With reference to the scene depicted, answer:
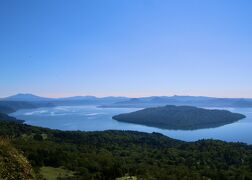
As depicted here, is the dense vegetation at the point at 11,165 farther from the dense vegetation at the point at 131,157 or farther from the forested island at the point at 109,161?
the dense vegetation at the point at 131,157

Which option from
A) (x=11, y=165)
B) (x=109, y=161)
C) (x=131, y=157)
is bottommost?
(x=131, y=157)

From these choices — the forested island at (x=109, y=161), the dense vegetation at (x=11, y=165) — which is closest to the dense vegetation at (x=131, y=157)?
the forested island at (x=109, y=161)

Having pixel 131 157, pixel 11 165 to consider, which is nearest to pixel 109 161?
pixel 131 157

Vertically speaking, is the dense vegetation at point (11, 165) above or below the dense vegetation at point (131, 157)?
above

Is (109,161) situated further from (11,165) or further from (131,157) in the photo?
(11,165)

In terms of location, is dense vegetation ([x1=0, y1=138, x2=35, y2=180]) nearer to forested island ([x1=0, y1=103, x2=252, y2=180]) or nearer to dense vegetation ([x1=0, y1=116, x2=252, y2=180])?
forested island ([x1=0, y1=103, x2=252, y2=180])

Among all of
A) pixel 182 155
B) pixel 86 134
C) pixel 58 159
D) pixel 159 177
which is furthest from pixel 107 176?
pixel 86 134

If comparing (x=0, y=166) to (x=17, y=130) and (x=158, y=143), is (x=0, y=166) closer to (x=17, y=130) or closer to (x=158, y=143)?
(x=17, y=130)

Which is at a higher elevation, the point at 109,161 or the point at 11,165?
the point at 11,165

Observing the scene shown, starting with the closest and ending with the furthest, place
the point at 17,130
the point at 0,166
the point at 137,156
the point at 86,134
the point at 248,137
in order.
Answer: the point at 0,166, the point at 137,156, the point at 17,130, the point at 86,134, the point at 248,137
